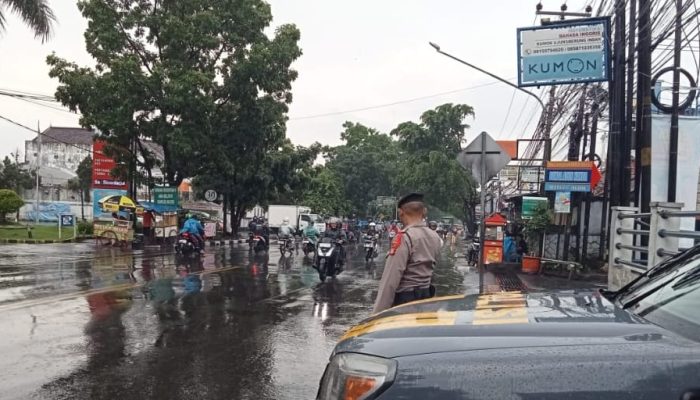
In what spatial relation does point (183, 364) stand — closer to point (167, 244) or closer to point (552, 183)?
point (552, 183)

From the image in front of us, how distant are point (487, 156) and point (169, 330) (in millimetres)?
5194

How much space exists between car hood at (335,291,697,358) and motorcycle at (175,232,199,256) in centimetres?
1712

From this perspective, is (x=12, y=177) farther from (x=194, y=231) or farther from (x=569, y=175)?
(x=569, y=175)

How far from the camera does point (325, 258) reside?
1360 centimetres

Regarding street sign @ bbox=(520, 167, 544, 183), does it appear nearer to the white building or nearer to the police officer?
the police officer

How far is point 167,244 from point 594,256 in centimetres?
1733

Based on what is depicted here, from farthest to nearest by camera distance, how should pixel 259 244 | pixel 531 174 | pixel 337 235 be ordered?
1. pixel 259 244
2. pixel 531 174
3. pixel 337 235

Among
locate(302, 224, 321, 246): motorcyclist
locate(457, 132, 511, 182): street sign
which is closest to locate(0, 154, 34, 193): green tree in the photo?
locate(302, 224, 321, 246): motorcyclist

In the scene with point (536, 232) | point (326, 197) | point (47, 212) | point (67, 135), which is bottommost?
point (47, 212)

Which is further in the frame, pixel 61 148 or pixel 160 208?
pixel 61 148

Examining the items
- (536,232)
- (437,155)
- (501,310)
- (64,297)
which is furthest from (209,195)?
(501,310)

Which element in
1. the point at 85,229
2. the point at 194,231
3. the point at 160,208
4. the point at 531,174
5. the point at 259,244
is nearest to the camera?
the point at 194,231

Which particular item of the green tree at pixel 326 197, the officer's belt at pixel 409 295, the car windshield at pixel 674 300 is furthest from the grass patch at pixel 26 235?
the car windshield at pixel 674 300

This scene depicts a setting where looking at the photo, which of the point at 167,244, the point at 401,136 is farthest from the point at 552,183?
the point at 401,136
